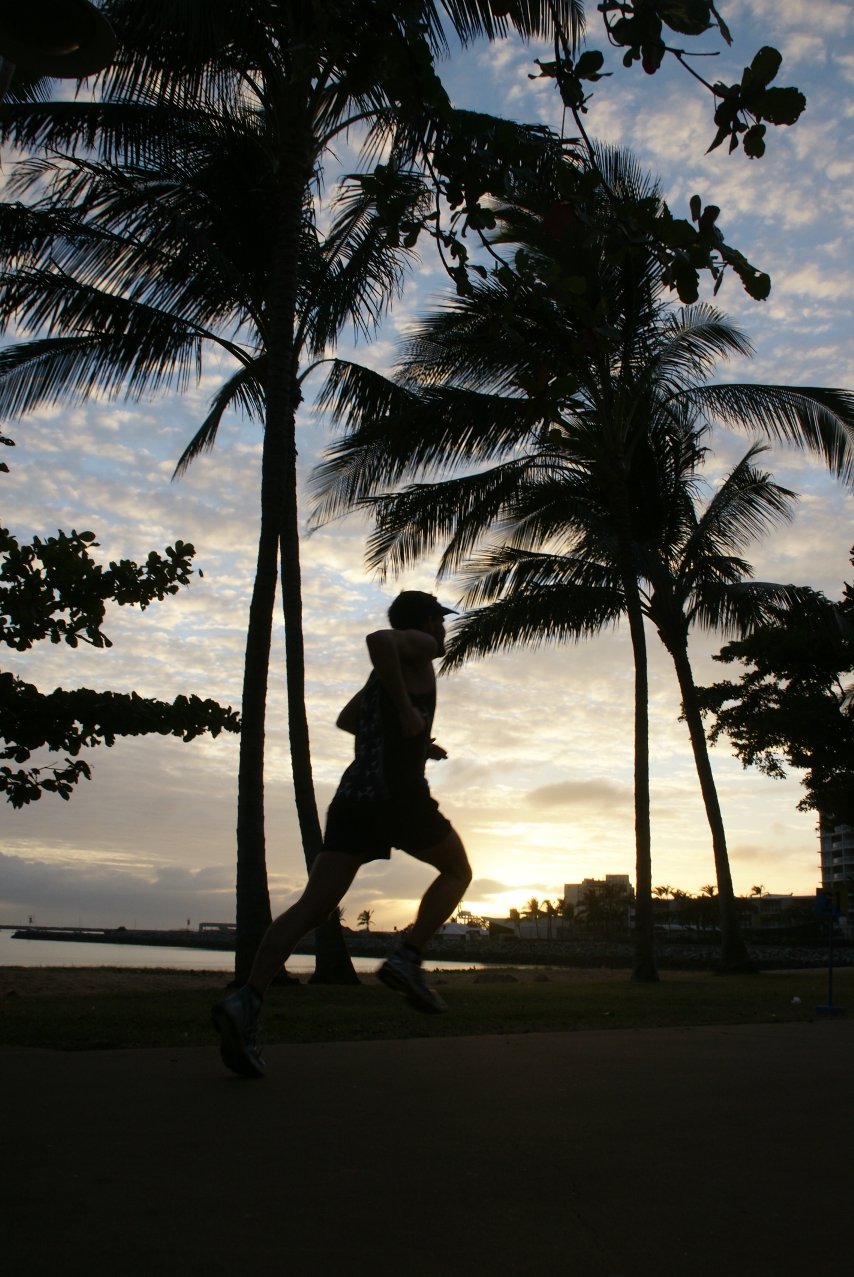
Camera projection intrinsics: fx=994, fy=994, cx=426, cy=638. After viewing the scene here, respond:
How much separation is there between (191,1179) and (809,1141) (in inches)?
56.4

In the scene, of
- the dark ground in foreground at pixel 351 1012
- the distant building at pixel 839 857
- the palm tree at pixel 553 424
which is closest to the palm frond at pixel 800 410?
the palm tree at pixel 553 424

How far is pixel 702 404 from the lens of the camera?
49.6 feet

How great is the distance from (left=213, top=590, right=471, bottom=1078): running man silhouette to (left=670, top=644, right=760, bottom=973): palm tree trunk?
1364 cm

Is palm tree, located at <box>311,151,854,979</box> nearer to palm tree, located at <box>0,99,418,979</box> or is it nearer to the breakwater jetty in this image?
palm tree, located at <box>0,99,418,979</box>

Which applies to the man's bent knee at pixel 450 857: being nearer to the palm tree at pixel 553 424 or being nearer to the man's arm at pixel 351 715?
the man's arm at pixel 351 715

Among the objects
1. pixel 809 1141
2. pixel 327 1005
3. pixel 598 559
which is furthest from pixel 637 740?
pixel 809 1141

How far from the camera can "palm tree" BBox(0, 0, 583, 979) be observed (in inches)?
346

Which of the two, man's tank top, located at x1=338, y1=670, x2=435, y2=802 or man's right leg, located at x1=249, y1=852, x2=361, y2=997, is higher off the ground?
man's tank top, located at x1=338, y1=670, x2=435, y2=802

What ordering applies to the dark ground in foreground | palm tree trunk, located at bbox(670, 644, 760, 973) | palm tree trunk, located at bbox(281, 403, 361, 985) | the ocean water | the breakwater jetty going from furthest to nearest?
the breakwater jetty, the ocean water, palm tree trunk, located at bbox(670, 644, 760, 973), palm tree trunk, located at bbox(281, 403, 361, 985), the dark ground in foreground

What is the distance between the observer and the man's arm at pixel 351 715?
342 cm

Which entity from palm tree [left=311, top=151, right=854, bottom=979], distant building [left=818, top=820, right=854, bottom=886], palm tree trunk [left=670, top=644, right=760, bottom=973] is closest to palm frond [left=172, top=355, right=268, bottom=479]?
palm tree [left=311, top=151, right=854, bottom=979]

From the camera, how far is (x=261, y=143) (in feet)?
36.1

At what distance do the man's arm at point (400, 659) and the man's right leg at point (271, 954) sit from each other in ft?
1.58

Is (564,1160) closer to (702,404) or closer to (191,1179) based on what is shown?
(191,1179)
